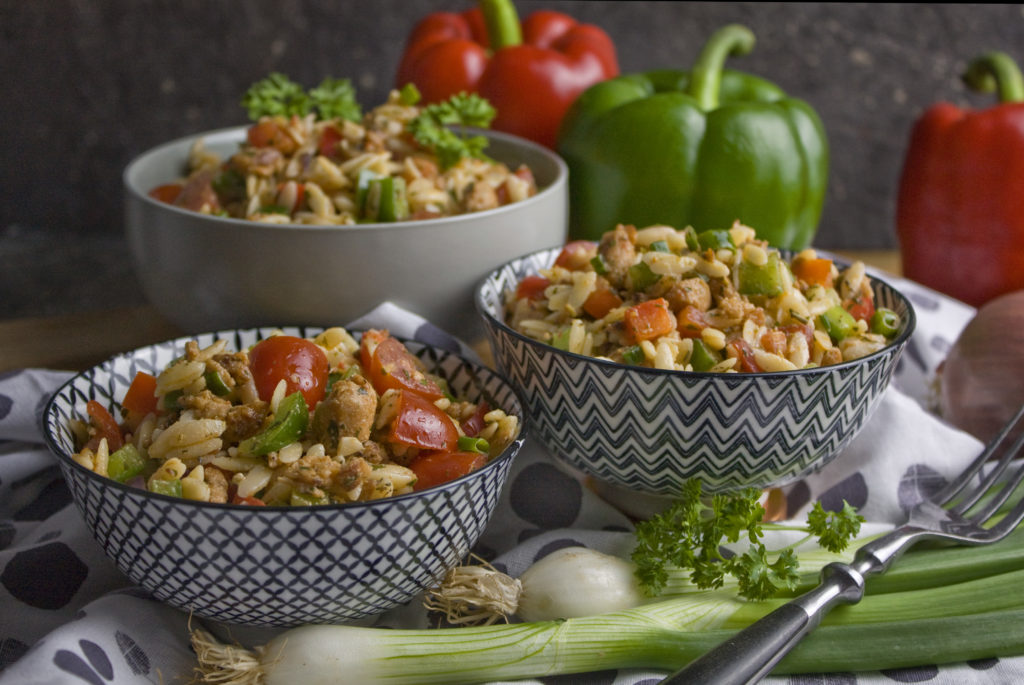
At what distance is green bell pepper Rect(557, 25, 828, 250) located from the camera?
2105 mm

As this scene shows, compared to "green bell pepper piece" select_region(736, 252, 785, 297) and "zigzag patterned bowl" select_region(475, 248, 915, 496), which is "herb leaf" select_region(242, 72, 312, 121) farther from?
"green bell pepper piece" select_region(736, 252, 785, 297)

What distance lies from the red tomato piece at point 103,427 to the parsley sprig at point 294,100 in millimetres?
867

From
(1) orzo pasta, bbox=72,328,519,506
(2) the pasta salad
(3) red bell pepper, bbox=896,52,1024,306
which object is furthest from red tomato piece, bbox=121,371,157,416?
(3) red bell pepper, bbox=896,52,1024,306

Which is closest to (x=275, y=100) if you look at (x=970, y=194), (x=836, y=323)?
(x=836, y=323)

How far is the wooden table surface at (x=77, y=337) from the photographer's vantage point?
6.22 ft

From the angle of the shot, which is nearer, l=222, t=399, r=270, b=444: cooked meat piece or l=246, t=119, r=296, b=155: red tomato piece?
l=222, t=399, r=270, b=444: cooked meat piece

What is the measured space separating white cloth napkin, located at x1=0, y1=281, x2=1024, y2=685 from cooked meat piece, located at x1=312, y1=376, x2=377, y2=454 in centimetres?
27

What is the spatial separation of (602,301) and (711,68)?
1.02m

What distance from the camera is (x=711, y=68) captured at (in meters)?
2.26

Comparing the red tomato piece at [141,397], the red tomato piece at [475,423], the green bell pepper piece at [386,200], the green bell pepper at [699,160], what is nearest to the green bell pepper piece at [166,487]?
the red tomato piece at [141,397]

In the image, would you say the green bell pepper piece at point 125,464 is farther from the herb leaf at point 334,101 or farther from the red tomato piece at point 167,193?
the herb leaf at point 334,101

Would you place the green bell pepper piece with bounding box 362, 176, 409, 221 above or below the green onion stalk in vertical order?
above

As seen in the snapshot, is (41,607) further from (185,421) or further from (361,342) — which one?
(361,342)

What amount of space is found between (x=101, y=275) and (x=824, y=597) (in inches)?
95.8
